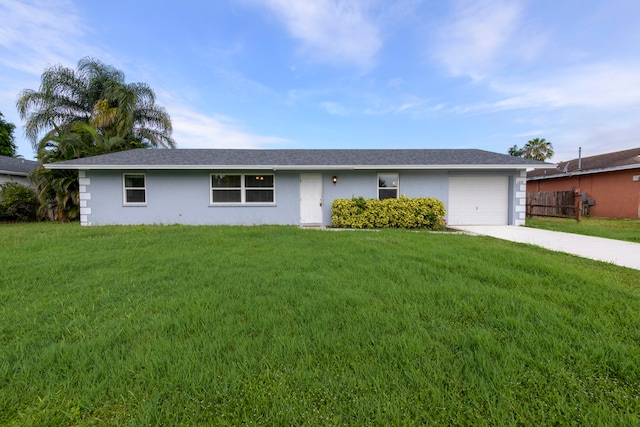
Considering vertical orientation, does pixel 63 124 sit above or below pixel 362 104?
below

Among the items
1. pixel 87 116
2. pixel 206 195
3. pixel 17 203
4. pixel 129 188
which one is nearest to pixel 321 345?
pixel 206 195

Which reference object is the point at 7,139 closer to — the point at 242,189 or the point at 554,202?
the point at 242,189

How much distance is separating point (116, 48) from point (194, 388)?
18518mm

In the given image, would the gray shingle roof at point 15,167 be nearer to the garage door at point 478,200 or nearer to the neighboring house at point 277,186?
the neighboring house at point 277,186

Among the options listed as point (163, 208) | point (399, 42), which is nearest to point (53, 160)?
point (163, 208)

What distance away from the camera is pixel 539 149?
2573cm

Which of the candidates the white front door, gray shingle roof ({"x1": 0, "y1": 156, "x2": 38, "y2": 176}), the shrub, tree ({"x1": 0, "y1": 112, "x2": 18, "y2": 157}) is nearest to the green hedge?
the white front door

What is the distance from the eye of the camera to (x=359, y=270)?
418 cm

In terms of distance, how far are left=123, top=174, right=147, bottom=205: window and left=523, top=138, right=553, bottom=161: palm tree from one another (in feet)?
107

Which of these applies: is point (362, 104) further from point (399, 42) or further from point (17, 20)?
point (17, 20)

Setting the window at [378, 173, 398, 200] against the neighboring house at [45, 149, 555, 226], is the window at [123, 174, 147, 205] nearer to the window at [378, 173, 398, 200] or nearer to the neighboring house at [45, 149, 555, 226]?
the neighboring house at [45, 149, 555, 226]

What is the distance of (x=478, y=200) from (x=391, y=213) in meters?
4.16

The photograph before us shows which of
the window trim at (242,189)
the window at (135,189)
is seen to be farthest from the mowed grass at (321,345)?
the window at (135,189)

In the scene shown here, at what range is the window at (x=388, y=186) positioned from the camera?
10799 millimetres
